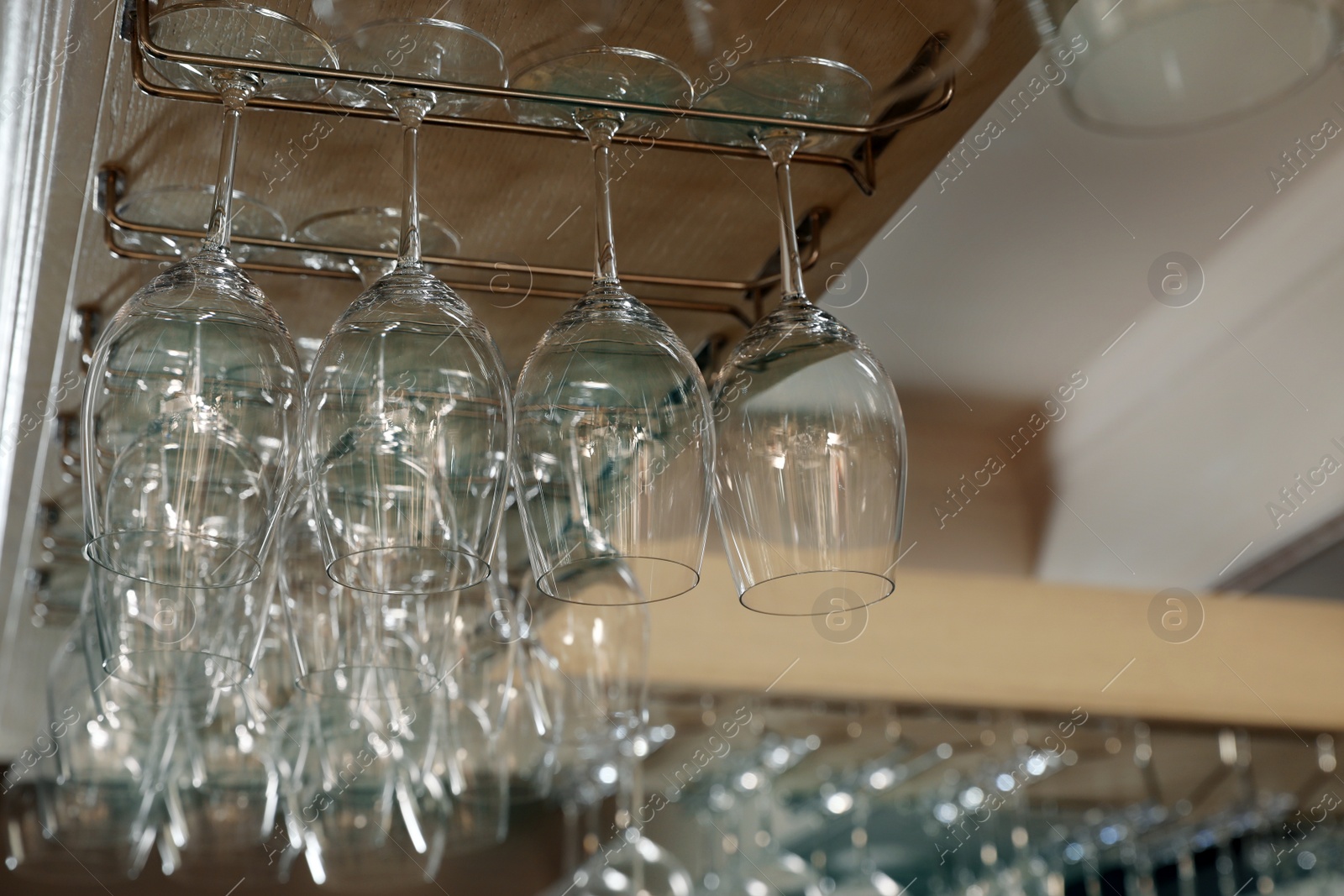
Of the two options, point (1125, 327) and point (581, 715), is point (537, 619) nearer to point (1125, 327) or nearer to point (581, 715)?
point (581, 715)

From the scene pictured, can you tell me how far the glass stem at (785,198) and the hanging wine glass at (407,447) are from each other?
0.45ft

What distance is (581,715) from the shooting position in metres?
0.72

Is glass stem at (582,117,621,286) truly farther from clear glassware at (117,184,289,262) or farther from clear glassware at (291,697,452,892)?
clear glassware at (291,697,452,892)

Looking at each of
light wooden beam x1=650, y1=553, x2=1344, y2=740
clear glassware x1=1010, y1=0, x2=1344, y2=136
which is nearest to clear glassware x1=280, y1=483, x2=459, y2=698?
clear glassware x1=1010, y1=0, x2=1344, y2=136

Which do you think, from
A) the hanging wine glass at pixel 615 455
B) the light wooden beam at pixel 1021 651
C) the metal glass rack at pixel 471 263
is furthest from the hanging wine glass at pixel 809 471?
the light wooden beam at pixel 1021 651

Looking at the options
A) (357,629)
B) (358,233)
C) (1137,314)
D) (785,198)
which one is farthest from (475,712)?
(1137,314)

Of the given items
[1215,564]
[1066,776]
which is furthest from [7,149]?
[1066,776]

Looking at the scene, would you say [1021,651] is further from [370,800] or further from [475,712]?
[475,712]

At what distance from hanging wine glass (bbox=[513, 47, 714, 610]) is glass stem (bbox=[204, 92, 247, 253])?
0.38 feet

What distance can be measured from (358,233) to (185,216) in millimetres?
78

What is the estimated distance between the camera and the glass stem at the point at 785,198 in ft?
1.54

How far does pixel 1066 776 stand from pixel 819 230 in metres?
2.96

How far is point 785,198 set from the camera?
481 millimetres

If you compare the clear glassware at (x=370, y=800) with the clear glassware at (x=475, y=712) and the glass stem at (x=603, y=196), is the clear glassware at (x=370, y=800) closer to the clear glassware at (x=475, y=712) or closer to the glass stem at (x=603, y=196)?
the clear glassware at (x=475, y=712)
